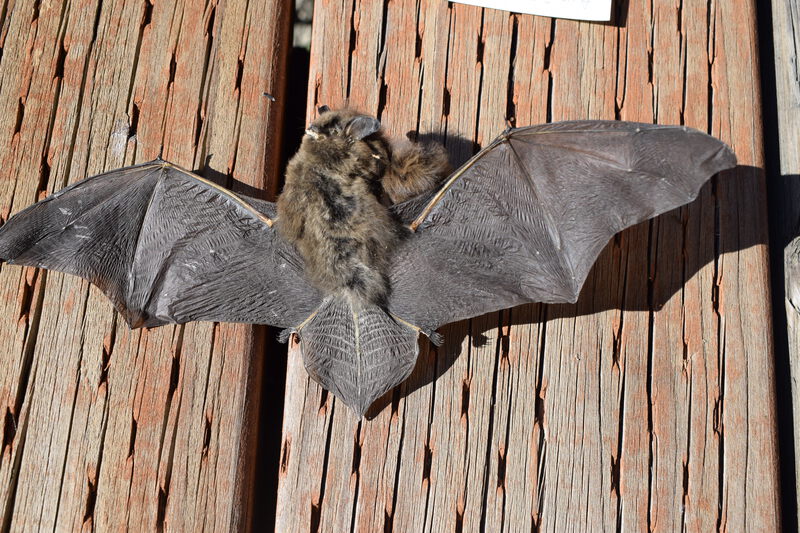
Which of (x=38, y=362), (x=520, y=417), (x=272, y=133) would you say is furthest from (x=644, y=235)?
(x=38, y=362)

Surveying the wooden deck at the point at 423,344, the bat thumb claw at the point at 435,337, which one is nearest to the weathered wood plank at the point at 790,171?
the wooden deck at the point at 423,344

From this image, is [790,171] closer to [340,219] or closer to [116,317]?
[340,219]

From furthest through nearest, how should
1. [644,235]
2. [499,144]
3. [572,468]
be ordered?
1. [644,235]
2. [572,468]
3. [499,144]

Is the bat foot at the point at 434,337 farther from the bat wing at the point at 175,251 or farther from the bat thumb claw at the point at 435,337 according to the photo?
A: the bat wing at the point at 175,251

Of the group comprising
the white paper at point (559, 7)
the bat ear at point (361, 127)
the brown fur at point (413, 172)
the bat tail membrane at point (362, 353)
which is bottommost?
the bat tail membrane at point (362, 353)

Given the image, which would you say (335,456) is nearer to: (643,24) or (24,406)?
(24,406)
